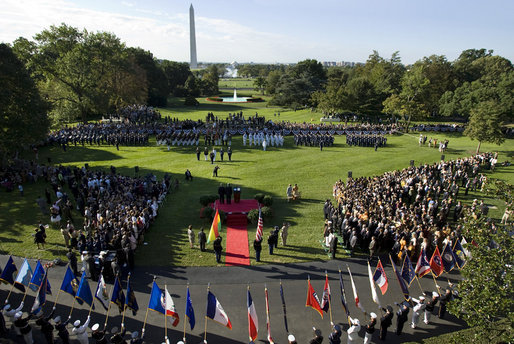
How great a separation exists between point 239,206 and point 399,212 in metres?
9.83

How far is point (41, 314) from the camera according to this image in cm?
1133

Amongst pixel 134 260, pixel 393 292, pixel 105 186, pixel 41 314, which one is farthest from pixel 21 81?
pixel 393 292

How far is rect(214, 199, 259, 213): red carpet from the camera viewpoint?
20.5m

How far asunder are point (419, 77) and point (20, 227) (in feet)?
185

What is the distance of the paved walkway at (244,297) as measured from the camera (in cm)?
1105

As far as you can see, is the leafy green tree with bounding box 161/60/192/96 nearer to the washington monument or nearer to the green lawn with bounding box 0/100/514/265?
the washington monument

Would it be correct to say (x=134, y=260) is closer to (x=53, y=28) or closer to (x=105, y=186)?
(x=105, y=186)

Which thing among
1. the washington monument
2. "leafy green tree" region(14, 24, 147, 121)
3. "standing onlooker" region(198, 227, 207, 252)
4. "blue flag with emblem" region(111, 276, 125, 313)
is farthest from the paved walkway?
the washington monument

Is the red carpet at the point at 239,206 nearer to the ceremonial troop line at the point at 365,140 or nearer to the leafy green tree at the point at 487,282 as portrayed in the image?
the leafy green tree at the point at 487,282

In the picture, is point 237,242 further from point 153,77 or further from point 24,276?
point 153,77

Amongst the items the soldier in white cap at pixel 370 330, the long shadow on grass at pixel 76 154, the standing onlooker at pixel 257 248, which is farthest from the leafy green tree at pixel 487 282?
the long shadow on grass at pixel 76 154

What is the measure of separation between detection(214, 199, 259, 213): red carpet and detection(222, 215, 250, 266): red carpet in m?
0.61

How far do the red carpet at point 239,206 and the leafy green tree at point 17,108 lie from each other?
17651 mm

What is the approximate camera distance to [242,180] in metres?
26.8
